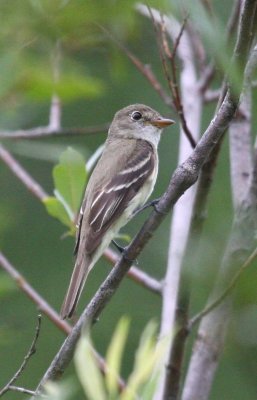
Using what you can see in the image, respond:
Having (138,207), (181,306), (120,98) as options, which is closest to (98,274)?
(120,98)

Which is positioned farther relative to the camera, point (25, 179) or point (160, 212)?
point (25, 179)

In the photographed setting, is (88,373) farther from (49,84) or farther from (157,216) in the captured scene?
(157,216)

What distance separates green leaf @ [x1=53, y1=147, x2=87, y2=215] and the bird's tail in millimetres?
324

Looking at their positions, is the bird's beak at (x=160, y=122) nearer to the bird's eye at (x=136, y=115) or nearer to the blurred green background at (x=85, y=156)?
the bird's eye at (x=136, y=115)

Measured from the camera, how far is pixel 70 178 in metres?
3.05

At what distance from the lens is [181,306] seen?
118 inches

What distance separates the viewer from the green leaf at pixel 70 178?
9.72 ft

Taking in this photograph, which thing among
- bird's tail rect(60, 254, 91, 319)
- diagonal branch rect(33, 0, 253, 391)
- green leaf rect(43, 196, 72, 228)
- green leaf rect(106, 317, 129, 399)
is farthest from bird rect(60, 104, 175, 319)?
green leaf rect(106, 317, 129, 399)

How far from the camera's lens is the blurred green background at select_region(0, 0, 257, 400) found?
4.87 feet

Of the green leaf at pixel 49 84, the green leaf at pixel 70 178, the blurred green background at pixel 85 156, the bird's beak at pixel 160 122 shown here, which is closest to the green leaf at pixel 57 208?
the green leaf at pixel 70 178

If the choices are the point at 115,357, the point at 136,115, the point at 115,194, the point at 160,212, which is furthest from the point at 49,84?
the point at 136,115

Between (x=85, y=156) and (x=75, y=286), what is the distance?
2.00 meters

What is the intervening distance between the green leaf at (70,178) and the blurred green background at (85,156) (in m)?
0.07

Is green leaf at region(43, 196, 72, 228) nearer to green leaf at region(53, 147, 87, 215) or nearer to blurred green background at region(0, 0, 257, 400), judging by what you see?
green leaf at region(53, 147, 87, 215)
